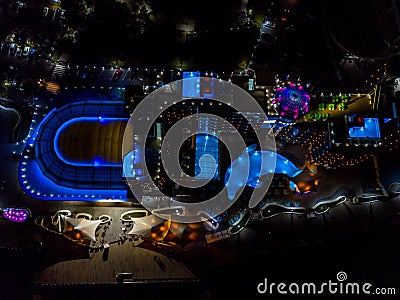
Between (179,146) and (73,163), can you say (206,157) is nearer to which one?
(179,146)

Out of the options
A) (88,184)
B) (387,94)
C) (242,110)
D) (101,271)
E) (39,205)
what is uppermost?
(387,94)

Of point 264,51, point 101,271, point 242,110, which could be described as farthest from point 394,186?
point 101,271

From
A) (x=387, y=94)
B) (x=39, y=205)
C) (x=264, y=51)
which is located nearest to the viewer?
(x=39, y=205)

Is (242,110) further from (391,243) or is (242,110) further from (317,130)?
(391,243)

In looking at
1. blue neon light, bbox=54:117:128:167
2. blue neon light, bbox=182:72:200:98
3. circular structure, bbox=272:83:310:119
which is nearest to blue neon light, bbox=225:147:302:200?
circular structure, bbox=272:83:310:119

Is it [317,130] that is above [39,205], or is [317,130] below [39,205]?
above

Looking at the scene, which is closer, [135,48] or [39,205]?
[39,205]

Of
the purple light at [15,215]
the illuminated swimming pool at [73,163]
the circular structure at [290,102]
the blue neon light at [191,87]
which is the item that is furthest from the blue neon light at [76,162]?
the circular structure at [290,102]
